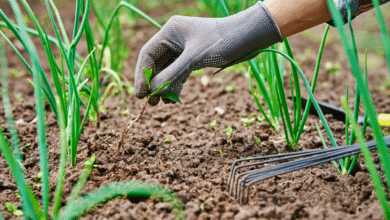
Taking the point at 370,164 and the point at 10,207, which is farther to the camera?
the point at 10,207

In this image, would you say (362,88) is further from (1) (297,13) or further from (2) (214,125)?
(2) (214,125)

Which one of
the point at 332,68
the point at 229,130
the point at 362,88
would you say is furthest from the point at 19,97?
the point at 332,68

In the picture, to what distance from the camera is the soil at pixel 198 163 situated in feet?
2.87

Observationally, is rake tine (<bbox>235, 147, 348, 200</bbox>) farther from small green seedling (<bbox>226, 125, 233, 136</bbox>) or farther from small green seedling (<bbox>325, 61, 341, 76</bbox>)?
small green seedling (<bbox>325, 61, 341, 76</bbox>)

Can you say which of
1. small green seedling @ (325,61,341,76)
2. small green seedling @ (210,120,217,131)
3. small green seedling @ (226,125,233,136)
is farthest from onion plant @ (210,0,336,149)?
small green seedling @ (325,61,341,76)

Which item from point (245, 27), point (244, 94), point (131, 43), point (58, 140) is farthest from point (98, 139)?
point (131, 43)

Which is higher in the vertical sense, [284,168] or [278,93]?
[278,93]

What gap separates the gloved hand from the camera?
3.64 feet

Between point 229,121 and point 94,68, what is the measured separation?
2.71ft

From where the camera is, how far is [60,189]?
77cm

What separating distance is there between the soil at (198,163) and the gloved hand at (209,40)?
12.6 inches

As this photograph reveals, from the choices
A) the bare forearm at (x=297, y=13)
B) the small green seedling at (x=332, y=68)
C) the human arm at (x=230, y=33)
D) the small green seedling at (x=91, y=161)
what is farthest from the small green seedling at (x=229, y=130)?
the small green seedling at (x=332, y=68)

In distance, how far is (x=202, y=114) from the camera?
172 centimetres

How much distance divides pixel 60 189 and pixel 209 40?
0.77 m
